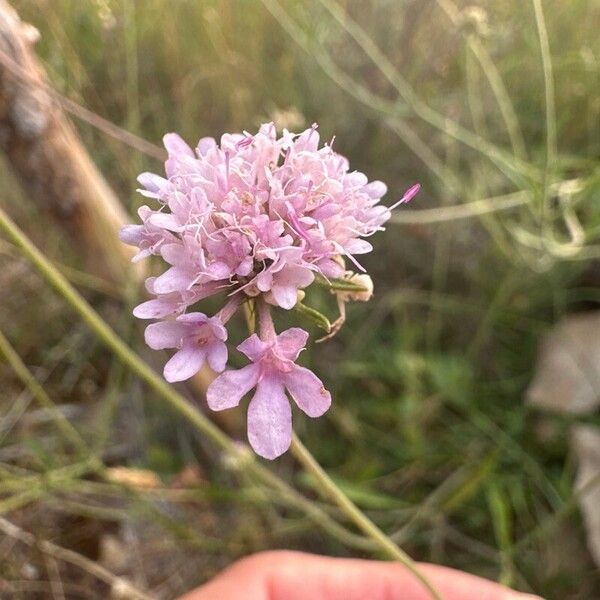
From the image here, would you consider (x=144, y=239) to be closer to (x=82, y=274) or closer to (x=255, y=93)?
(x=82, y=274)

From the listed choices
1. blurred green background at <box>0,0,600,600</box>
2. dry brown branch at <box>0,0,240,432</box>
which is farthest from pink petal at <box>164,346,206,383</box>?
blurred green background at <box>0,0,600,600</box>

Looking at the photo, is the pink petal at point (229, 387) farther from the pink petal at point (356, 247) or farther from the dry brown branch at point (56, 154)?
the dry brown branch at point (56, 154)

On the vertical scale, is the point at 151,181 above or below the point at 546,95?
below

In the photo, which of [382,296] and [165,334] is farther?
[382,296]

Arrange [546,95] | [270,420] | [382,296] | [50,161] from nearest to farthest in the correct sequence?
[270,420], [546,95], [50,161], [382,296]

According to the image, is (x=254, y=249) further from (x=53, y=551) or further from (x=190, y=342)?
(x=53, y=551)

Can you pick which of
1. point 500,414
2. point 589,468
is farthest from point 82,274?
point 589,468

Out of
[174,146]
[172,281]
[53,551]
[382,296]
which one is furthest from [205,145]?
[382,296]

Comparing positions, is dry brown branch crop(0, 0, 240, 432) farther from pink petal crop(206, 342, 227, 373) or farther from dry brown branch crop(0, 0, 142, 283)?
pink petal crop(206, 342, 227, 373)
